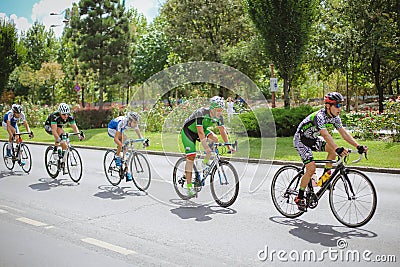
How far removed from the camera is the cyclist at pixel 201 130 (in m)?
8.09

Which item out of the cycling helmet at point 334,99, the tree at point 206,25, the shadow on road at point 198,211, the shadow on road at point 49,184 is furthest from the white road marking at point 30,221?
the tree at point 206,25

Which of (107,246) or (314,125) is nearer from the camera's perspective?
(107,246)

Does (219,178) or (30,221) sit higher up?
(219,178)

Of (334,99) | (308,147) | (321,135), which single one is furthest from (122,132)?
(334,99)

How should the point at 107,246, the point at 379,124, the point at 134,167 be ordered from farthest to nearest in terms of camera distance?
1. the point at 379,124
2. the point at 134,167
3. the point at 107,246

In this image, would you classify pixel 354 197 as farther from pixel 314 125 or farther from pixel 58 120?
pixel 58 120

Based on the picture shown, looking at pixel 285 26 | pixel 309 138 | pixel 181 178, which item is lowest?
pixel 181 178

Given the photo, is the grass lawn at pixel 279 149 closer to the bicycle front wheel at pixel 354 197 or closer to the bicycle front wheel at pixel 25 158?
the bicycle front wheel at pixel 354 197

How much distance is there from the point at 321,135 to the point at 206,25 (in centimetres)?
3185

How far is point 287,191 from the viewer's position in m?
7.54

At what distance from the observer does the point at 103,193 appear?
10117 millimetres

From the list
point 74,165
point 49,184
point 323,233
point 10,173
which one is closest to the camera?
point 323,233

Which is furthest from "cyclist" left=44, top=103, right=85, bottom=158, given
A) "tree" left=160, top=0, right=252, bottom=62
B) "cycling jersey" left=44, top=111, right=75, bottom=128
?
"tree" left=160, top=0, right=252, bottom=62

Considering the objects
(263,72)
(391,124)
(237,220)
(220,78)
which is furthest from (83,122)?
(237,220)
